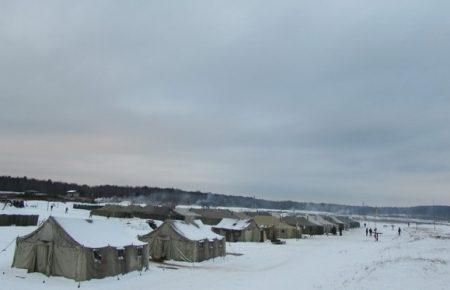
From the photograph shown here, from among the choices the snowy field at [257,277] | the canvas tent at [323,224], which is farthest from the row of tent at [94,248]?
the canvas tent at [323,224]

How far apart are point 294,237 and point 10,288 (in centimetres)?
5784

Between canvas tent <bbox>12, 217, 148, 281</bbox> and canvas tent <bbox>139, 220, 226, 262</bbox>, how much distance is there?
23.1ft

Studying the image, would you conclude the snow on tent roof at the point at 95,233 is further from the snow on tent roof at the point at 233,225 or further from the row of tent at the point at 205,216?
the row of tent at the point at 205,216

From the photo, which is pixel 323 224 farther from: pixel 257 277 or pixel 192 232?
pixel 257 277

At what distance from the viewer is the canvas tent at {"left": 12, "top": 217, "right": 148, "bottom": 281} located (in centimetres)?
2537

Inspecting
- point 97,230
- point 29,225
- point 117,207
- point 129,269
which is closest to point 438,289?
point 129,269

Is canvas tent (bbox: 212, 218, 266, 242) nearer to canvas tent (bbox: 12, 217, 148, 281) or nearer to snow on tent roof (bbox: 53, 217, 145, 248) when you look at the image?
snow on tent roof (bbox: 53, 217, 145, 248)

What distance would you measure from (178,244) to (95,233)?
954 centimetres

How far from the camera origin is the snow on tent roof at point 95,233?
87.3 feet

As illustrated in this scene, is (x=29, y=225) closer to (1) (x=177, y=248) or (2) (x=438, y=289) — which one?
(1) (x=177, y=248)

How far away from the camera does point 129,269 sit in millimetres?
28203

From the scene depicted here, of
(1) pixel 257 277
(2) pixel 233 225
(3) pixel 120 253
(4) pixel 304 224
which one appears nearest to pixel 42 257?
(3) pixel 120 253

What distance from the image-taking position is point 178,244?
36219 mm

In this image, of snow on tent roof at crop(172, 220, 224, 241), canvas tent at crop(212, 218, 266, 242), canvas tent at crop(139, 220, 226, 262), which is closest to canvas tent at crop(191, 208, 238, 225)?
canvas tent at crop(212, 218, 266, 242)
